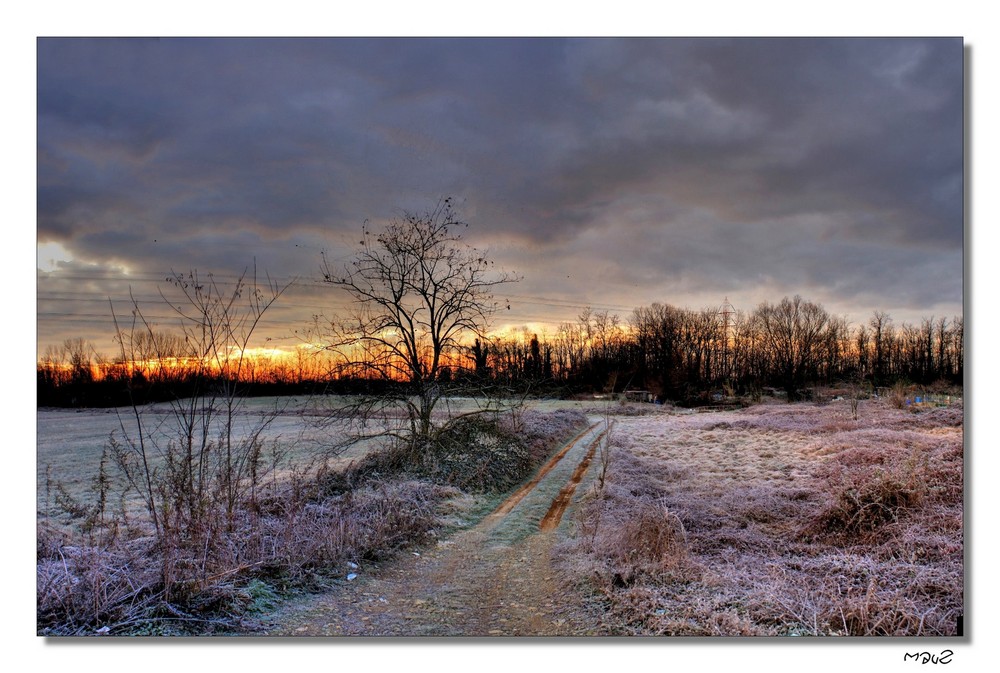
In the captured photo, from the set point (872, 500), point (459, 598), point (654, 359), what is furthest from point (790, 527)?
point (459, 598)

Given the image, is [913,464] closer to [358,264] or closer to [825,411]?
[825,411]

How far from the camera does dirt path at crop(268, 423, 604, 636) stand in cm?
426

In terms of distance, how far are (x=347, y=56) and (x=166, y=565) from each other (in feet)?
15.3

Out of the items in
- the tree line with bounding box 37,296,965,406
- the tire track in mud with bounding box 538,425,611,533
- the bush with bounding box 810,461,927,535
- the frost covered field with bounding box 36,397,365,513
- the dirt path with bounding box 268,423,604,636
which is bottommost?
the dirt path with bounding box 268,423,604,636

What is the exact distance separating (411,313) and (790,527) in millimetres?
4720

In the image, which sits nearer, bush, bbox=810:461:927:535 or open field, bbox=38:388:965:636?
open field, bbox=38:388:965:636

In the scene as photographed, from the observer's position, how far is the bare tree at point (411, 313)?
18.8ft

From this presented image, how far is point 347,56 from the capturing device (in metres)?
5.06

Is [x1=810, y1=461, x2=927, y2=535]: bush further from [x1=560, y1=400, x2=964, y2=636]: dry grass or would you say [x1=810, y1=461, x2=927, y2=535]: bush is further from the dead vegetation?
the dead vegetation

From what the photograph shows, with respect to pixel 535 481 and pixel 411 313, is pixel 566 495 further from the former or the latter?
pixel 411 313

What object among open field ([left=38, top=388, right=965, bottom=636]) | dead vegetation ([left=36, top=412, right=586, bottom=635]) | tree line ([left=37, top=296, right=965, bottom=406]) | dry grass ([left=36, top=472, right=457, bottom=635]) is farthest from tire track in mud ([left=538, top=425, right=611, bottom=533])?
dry grass ([left=36, top=472, right=457, bottom=635])

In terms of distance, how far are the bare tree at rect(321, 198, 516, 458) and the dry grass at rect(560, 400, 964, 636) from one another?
2.38m

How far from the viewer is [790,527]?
5105 millimetres

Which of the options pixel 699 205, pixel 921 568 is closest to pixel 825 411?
pixel 921 568
